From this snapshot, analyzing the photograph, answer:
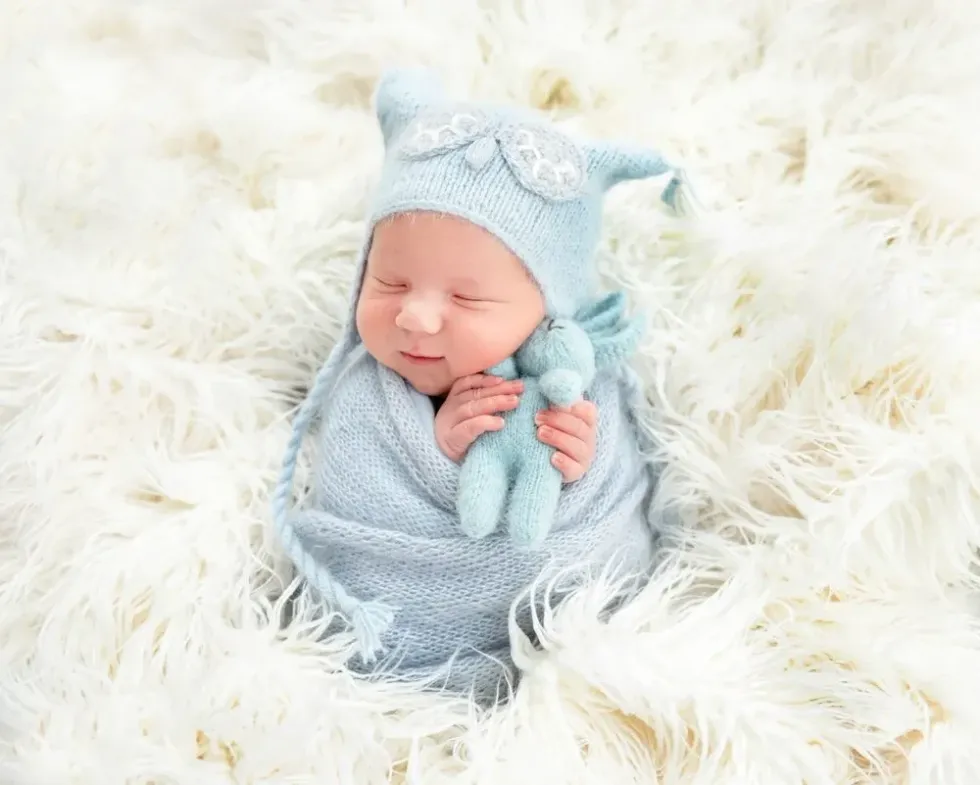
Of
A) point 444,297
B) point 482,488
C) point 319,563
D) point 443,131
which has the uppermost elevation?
point 443,131

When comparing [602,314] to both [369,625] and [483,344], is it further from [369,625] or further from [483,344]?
[369,625]

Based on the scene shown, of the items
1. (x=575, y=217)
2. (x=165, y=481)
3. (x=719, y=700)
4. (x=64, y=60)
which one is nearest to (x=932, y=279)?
(x=575, y=217)

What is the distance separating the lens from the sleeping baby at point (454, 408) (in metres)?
0.80

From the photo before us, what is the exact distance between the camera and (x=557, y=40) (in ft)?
3.56

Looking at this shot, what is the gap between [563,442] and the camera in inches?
32.5

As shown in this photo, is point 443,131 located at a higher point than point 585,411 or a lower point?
higher

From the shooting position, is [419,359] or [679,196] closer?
[419,359]

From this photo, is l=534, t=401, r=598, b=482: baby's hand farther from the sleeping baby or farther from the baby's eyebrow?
the baby's eyebrow

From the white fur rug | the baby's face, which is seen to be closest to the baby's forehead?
the baby's face

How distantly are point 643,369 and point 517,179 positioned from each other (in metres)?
0.26

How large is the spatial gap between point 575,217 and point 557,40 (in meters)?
0.35

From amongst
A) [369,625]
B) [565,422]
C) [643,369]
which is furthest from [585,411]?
[369,625]

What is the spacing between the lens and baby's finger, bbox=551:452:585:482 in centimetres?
82

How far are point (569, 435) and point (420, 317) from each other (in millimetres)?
169
